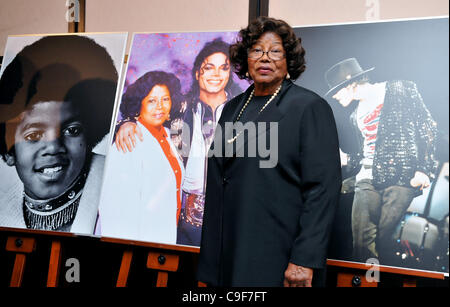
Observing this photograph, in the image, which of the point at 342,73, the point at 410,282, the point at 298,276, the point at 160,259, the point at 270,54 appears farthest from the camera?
the point at 160,259

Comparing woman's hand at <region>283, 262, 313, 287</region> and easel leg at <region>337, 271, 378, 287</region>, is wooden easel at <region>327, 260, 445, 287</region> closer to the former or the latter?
Result: easel leg at <region>337, 271, 378, 287</region>

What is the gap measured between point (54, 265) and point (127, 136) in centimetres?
73

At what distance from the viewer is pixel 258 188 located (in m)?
1.68

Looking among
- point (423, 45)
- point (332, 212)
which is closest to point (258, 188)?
point (332, 212)

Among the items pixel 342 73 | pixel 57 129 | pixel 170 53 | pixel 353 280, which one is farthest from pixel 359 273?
pixel 57 129

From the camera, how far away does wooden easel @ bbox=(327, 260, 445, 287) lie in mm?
1852

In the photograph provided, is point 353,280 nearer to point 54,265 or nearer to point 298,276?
point 298,276

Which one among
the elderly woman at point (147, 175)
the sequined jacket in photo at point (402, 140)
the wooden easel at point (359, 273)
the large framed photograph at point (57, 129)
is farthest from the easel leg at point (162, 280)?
the sequined jacket in photo at point (402, 140)

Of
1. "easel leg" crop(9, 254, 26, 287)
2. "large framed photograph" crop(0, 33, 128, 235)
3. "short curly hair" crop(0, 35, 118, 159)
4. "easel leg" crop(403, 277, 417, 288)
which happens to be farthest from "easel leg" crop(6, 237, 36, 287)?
"easel leg" crop(403, 277, 417, 288)

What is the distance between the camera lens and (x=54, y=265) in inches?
98.7

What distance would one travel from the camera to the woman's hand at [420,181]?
1854 mm

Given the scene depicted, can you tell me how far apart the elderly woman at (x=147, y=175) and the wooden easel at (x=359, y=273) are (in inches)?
28.3

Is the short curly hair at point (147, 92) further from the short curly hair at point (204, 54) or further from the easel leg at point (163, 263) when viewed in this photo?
the easel leg at point (163, 263)

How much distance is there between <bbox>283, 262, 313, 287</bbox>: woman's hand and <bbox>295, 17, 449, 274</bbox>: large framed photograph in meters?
0.38
